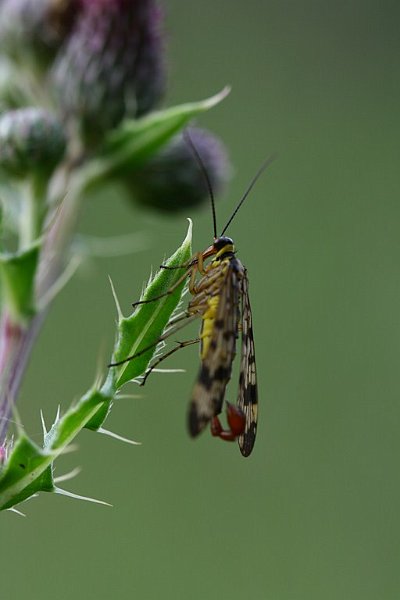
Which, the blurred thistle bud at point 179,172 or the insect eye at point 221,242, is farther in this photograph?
the blurred thistle bud at point 179,172

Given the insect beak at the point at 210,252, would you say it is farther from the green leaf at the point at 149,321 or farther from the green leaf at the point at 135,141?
the green leaf at the point at 135,141

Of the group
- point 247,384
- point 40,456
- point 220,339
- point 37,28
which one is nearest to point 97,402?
point 40,456

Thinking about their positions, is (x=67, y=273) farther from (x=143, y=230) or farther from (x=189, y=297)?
(x=143, y=230)

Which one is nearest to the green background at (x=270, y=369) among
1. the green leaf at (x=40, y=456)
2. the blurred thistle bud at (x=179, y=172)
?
the blurred thistle bud at (x=179, y=172)

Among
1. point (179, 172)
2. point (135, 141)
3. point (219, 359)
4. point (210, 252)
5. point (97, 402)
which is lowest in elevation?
point (97, 402)

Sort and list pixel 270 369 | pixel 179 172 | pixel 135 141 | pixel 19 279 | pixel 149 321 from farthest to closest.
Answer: pixel 270 369 < pixel 179 172 < pixel 135 141 < pixel 19 279 < pixel 149 321

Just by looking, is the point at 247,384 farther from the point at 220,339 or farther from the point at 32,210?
the point at 32,210

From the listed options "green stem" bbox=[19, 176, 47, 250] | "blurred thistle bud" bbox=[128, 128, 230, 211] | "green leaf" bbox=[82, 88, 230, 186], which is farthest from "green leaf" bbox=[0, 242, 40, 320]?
"blurred thistle bud" bbox=[128, 128, 230, 211]
